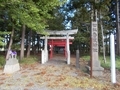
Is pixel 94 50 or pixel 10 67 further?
pixel 10 67

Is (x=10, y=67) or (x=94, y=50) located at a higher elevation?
(x=94, y=50)

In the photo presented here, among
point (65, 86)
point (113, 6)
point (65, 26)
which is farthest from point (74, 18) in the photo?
point (65, 86)

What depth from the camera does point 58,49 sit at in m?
37.8

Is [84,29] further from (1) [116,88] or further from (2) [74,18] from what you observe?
(1) [116,88]

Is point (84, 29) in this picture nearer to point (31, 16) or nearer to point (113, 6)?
point (113, 6)

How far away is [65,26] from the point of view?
24875mm

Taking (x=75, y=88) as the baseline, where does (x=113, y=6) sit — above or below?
above

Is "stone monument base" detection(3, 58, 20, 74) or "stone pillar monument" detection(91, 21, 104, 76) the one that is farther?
"stone monument base" detection(3, 58, 20, 74)

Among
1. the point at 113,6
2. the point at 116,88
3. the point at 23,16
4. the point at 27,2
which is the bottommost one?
the point at 116,88

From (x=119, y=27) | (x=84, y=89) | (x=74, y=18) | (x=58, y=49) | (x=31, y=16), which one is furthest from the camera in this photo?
(x=58, y=49)

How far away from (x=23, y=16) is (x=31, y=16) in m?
0.85

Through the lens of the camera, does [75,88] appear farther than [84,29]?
No

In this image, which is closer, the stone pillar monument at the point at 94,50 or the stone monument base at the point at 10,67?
the stone pillar monument at the point at 94,50

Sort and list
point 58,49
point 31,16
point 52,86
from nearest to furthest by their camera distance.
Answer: point 52,86, point 31,16, point 58,49
